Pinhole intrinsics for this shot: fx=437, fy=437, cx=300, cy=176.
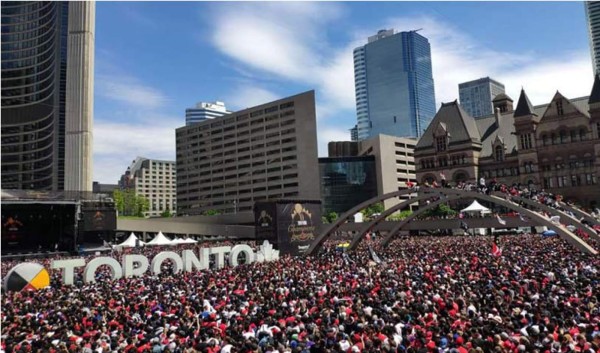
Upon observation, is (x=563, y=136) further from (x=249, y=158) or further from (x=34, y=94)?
(x=34, y=94)

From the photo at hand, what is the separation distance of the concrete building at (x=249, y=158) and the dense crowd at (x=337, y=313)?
98959 mm

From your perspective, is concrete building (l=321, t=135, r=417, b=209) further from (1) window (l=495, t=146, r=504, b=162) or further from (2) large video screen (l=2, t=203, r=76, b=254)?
(2) large video screen (l=2, t=203, r=76, b=254)

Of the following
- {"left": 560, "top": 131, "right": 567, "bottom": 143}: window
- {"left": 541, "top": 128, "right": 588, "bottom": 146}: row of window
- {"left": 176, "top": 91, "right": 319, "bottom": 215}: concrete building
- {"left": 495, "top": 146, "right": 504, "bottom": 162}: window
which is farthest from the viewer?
{"left": 176, "top": 91, "right": 319, "bottom": 215}: concrete building

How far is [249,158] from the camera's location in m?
140

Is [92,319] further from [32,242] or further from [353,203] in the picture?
[353,203]

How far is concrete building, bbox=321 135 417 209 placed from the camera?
122375 mm

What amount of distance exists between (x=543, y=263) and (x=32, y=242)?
56.5 metres

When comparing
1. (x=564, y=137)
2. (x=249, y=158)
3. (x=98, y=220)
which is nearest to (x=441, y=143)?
(x=564, y=137)

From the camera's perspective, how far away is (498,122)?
88625 mm

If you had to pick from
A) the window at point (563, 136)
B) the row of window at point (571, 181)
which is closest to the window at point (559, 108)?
the window at point (563, 136)

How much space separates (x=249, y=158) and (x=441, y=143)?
6841 centimetres

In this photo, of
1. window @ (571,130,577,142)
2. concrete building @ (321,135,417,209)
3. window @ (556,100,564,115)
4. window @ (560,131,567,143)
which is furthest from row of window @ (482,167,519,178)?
concrete building @ (321,135,417,209)

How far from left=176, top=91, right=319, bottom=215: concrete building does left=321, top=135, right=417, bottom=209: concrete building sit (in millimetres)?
10047

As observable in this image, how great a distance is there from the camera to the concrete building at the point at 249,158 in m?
123
